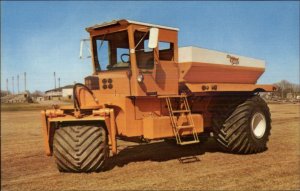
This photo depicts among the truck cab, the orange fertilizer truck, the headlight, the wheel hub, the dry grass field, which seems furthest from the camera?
the wheel hub

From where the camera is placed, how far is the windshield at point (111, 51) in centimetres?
829

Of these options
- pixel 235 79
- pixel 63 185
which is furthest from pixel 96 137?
pixel 235 79

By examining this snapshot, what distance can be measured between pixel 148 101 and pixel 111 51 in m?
1.48

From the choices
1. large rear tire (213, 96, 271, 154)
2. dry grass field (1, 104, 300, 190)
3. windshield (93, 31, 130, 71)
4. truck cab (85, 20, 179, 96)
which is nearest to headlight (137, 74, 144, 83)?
truck cab (85, 20, 179, 96)

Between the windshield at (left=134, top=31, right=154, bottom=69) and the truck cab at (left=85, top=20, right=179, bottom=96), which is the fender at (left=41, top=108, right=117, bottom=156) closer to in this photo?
the truck cab at (left=85, top=20, right=179, bottom=96)

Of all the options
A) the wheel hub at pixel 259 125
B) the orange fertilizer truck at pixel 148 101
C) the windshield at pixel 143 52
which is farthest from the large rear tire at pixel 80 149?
the wheel hub at pixel 259 125

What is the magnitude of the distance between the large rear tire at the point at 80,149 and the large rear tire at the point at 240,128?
363cm

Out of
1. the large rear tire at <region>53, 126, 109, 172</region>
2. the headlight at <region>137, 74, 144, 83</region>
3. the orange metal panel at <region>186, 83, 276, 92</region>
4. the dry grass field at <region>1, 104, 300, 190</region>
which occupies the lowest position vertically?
the dry grass field at <region>1, 104, 300, 190</region>

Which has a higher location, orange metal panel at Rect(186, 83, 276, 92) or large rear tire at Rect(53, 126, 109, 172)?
orange metal panel at Rect(186, 83, 276, 92)

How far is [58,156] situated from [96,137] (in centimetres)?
80

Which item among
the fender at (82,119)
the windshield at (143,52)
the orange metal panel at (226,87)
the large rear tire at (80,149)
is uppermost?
the windshield at (143,52)

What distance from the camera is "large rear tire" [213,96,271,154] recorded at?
9336mm

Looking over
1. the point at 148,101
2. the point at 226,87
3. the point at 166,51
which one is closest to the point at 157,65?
the point at 166,51

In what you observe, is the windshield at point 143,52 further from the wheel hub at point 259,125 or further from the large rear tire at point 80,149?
the wheel hub at point 259,125
